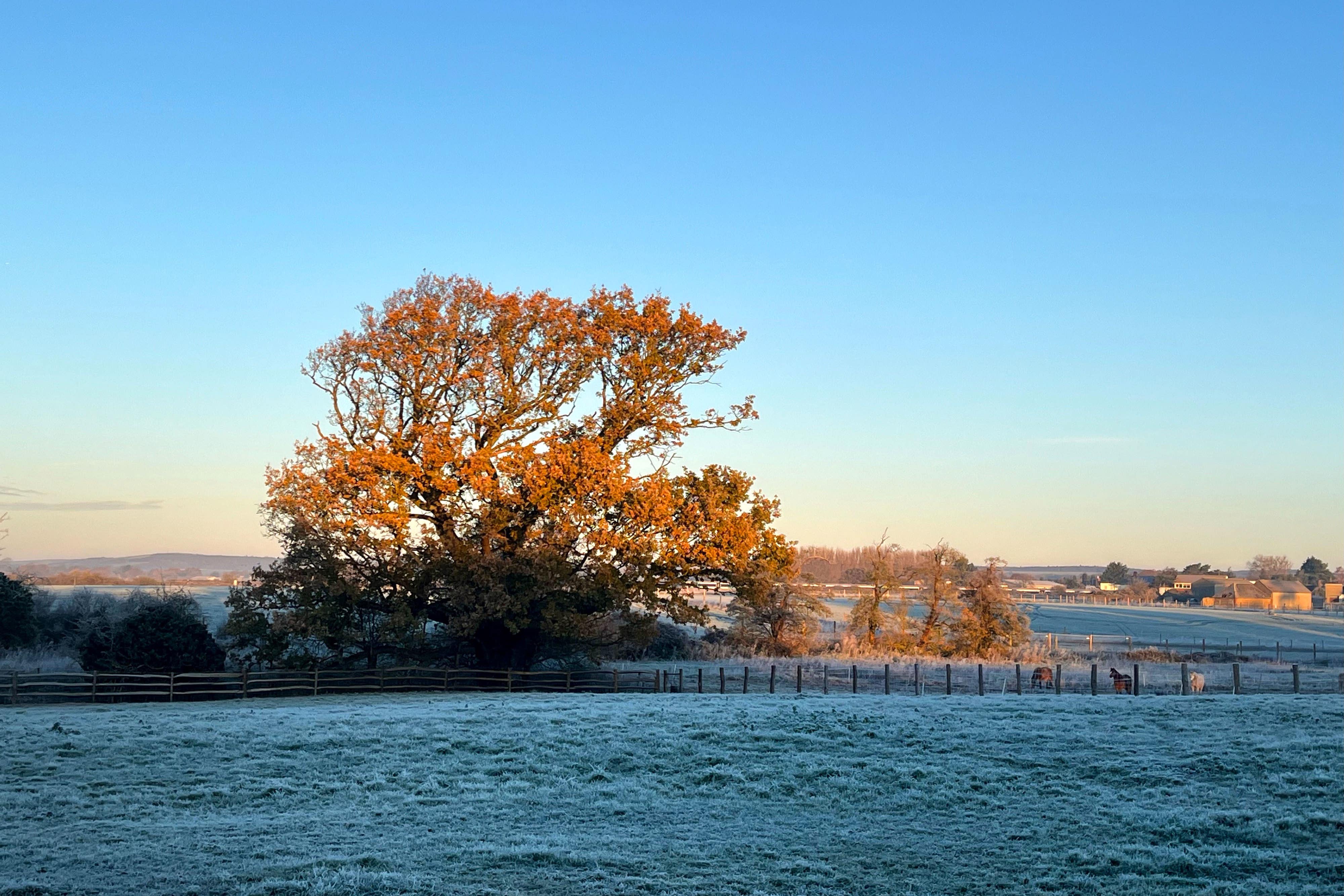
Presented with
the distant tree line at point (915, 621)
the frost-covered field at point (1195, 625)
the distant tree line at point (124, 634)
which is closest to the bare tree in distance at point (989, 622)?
the distant tree line at point (915, 621)

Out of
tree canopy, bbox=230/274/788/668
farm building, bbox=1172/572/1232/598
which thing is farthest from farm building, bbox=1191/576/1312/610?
tree canopy, bbox=230/274/788/668

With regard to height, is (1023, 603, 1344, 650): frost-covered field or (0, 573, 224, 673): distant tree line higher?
(0, 573, 224, 673): distant tree line

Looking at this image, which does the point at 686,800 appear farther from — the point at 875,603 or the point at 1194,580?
the point at 1194,580

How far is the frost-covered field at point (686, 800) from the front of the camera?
12.6 metres

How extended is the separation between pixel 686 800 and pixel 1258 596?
437 feet

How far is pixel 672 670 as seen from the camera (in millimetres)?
43312

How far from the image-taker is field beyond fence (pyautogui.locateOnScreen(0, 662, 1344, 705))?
3070cm

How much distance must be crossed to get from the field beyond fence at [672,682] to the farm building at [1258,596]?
9474 centimetres

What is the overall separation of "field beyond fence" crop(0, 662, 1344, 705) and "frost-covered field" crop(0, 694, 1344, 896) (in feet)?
17.4

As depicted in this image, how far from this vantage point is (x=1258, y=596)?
130 meters

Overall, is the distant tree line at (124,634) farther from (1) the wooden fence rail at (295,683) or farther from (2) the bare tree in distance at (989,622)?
(2) the bare tree in distance at (989,622)

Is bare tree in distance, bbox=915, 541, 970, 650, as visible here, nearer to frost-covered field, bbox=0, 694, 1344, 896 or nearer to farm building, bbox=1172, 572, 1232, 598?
frost-covered field, bbox=0, 694, 1344, 896

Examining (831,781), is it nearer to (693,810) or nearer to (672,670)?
(693,810)

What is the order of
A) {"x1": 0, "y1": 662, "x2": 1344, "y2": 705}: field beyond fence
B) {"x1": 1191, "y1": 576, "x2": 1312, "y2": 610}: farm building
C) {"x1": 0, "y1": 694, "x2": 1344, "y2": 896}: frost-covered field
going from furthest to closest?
{"x1": 1191, "y1": 576, "x2": 1312, "y2": 610}: farm building
{"x1": 0, "y1": 662, "x2": 1344, "y2": 705}: field beyond fence
{"x1": 0, "y1": 694, "x2": 1344, "y2": 896}: frost-covered field
